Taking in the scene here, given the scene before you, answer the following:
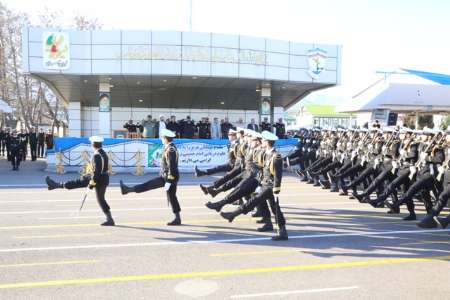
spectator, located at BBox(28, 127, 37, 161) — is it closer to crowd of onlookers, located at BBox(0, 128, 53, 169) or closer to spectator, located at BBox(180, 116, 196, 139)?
crowd of onlookers, located at BBox(0, 128, 53, 169)

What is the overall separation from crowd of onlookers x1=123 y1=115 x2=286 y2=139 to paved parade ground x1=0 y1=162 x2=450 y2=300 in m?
13.5

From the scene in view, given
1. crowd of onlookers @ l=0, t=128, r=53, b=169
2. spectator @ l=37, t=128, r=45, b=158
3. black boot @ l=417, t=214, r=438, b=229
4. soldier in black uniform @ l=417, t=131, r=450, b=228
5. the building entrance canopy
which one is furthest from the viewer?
spectator @ l=37, t=128, r=45, b=158

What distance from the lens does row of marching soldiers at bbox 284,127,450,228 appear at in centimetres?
936

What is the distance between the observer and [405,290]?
538 cm

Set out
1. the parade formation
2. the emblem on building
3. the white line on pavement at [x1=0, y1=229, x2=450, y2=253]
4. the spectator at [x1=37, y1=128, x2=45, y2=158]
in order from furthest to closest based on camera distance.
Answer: the spectator at [x1=37, y1=128, x2=45, y2=158]
the emblem on building
the parade formation
the white line on pavement at [x1=0, y1=229, x2=450, y2=253]

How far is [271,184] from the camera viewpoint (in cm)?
799

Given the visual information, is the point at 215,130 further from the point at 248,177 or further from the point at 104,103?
the point at 248,177

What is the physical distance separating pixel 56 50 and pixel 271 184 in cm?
1991

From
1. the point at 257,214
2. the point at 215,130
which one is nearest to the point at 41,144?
the point at 215,130

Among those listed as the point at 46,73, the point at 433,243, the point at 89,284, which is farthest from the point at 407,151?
the point at 46,73

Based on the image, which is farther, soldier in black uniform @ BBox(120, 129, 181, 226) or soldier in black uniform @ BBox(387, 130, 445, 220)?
soldier in black uniform @ BBox(387, 130, 445, 220)

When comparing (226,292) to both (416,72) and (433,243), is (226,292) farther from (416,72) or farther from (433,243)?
(416,72)

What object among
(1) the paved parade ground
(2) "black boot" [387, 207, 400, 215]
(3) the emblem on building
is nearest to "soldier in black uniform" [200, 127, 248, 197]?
(1) the paved parade ground

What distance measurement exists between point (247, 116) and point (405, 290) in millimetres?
34907
